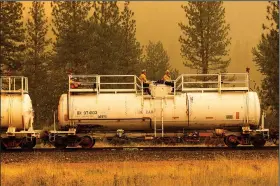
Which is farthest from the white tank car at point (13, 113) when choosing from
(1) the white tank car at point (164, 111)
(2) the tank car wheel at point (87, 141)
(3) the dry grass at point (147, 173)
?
(3) the dry grass at point (147, 173)

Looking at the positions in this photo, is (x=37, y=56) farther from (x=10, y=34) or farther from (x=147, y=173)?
(x=147, y=173)

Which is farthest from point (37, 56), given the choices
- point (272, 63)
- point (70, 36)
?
point (272, 63)

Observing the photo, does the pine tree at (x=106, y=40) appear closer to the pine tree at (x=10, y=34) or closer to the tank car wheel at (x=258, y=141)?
the pine tree at (x=10, y=34)

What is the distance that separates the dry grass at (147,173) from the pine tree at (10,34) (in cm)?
3196

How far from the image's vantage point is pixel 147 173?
54.7ft

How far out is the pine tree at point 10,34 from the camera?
48.6 meters

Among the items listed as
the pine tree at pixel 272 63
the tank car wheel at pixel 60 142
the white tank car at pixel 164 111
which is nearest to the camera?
the tank car wheel at pixel 60 142

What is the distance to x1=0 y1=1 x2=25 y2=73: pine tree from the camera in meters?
48.6

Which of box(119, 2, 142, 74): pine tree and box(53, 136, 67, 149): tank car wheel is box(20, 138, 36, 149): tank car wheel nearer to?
box(53, 136, 67, 149): tank car wheel

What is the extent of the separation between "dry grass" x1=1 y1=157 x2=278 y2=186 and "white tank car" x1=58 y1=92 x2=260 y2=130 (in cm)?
474

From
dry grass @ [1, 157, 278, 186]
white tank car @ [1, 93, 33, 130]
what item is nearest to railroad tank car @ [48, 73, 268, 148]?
white tank car @ [1, 93, 33, 130]

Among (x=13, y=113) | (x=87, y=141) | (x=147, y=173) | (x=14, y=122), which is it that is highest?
(x=13, y=113)

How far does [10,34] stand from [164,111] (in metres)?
29.8

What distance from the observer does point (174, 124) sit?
931 inches
